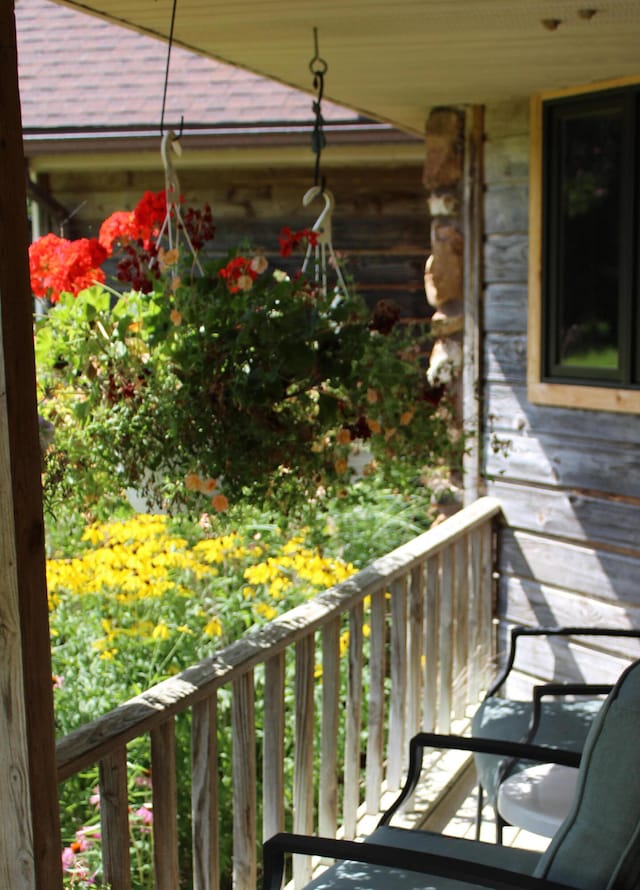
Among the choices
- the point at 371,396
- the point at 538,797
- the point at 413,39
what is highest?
the point at 413,39

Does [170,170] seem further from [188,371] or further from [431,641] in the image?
[431,641]

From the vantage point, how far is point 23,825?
1.38 metres

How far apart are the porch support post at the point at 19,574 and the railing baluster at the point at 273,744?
36.7 inches

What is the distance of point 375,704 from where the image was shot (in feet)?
9.77

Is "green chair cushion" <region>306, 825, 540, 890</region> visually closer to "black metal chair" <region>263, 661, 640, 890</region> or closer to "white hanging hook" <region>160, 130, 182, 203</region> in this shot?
"black metal chair" <region>263, 661, 640, 890</region>

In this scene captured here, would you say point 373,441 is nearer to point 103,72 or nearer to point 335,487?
point 335,487

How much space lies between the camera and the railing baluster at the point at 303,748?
8.04 feet

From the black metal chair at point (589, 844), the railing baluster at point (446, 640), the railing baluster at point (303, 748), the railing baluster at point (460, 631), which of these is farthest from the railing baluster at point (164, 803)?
the railing baluster at point (460, 631)

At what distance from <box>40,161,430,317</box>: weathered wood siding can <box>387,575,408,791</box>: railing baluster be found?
3.41 meters

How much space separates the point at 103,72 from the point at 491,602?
179 inches

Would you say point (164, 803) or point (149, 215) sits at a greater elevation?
point (149, 215)

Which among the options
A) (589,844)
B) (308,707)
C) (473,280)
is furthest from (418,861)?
(473,280)

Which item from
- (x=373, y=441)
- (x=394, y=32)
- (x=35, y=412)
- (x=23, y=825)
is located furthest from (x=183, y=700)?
(x=394, y=32)

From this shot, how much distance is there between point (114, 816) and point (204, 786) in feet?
1.03
